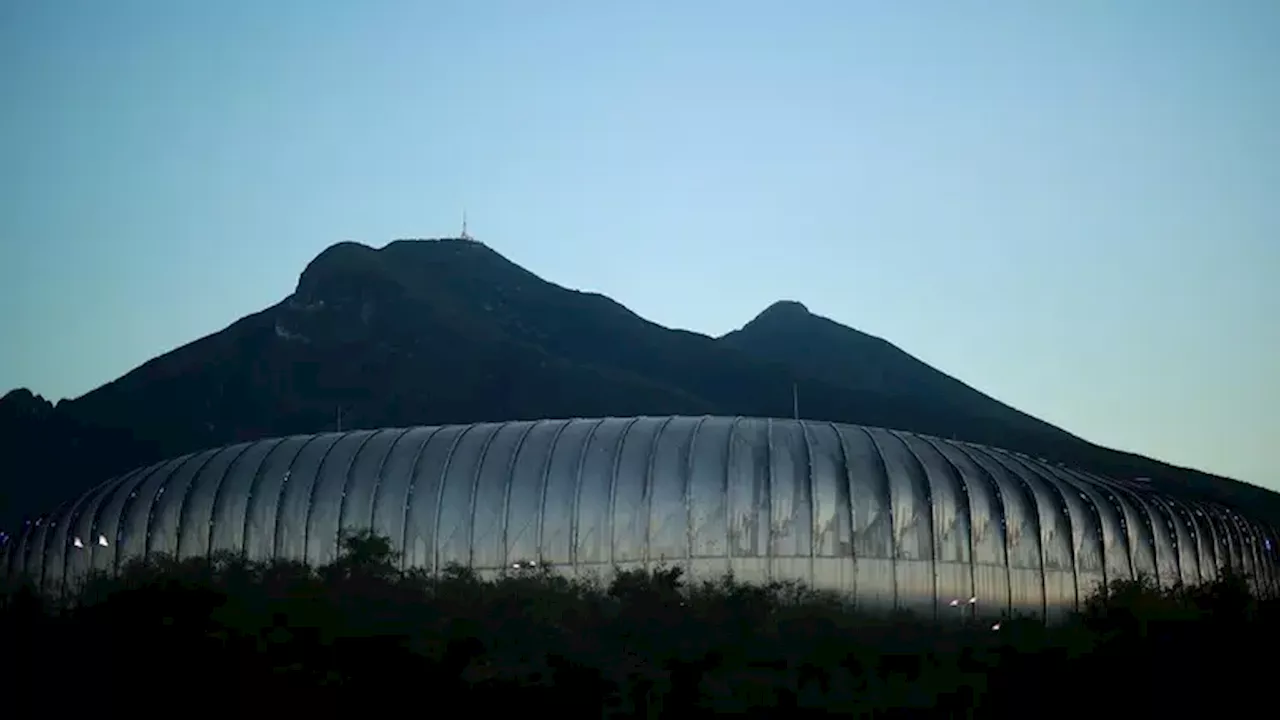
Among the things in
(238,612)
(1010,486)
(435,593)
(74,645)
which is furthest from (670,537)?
(74,645)

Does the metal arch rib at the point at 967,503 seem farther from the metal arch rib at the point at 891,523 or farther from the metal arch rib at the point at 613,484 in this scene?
the metal arch rib at the point at 613,484

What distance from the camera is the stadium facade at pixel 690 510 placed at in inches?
3241

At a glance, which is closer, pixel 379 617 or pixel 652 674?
pixel 652 674

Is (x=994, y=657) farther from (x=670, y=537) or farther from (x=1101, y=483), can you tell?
(x=1101, y=483)

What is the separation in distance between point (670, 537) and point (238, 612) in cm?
2885

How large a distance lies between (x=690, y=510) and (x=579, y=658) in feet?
84.8

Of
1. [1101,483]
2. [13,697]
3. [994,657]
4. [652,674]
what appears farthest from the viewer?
[1101,483]

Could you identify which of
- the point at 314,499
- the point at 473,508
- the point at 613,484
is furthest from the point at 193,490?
the point at 613,484

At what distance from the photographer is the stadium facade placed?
8231 cm

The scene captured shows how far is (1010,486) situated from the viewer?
88.9m

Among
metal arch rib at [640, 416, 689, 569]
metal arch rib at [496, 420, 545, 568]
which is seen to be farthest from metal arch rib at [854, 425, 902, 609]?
metal arch rib at [496, 420, 545, 568]

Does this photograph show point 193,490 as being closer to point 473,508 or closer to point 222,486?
point 222,486

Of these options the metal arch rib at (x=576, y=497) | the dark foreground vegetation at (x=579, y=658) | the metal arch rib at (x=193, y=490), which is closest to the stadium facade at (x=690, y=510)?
the metal arch rib at (x=576, y=497)

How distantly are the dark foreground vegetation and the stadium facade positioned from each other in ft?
31.2
